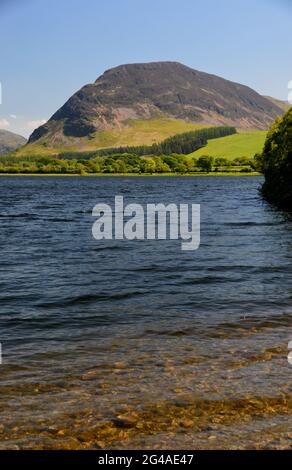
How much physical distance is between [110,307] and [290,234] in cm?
2391

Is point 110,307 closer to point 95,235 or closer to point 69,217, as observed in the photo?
point 95,235

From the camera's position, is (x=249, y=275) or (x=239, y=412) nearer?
(x=239, y=412)

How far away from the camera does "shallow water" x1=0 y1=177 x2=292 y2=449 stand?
9062 millimetres

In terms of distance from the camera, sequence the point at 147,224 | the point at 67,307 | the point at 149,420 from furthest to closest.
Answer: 1. the point at 147,224
2. the point at 67,307
3. the point at 149,420

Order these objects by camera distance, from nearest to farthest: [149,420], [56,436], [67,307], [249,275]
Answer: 1. [56,436]
2. [149,420]
3. [67,307]
4. [249,275]

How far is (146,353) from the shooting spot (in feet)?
42.6

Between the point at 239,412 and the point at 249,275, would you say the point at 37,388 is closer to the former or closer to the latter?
the point at 239,412

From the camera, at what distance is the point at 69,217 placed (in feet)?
186

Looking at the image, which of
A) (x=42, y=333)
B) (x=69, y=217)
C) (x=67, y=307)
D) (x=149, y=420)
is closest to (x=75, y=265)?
(x=67, y=307)

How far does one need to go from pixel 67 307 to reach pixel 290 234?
24.8 meters

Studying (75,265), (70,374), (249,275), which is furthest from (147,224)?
(70,374)

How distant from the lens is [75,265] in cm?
2672

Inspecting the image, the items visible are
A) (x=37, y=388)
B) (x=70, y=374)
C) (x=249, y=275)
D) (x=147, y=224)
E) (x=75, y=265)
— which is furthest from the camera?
(x=147, y=224)

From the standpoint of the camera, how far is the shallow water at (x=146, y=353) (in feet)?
29.7
